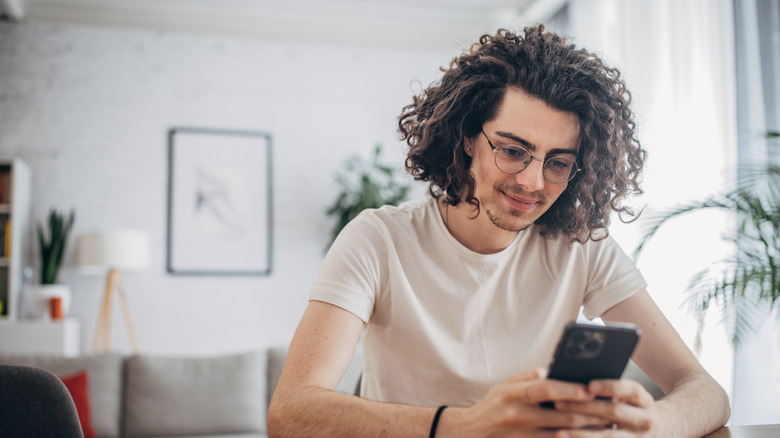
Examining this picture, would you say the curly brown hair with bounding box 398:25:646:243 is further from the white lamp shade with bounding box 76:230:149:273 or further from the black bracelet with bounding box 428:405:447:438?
the white lamp shade with bounding box 76:230:149:273

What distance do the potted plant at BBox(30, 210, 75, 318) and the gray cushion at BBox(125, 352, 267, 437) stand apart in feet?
4.43

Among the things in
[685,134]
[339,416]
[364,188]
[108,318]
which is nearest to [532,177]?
[339,416]

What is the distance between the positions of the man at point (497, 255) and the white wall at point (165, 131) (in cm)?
348

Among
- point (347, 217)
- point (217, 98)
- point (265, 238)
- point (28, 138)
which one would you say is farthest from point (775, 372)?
point (28, 138)

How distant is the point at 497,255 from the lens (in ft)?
4.47

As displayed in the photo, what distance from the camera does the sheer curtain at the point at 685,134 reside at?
2.92 meters

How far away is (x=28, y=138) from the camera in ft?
15.2

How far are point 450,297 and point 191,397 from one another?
223 cm

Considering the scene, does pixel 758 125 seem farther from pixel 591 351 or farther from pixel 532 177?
pixel 591 351

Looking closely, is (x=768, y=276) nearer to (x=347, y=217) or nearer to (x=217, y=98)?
(x=347, y=217)

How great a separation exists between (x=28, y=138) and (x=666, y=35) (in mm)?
4200

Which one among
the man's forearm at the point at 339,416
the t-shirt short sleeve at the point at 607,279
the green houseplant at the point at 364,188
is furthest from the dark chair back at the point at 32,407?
the green houseplant at the point at 364,188

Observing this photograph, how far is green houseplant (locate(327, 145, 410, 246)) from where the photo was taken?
4.72 meters

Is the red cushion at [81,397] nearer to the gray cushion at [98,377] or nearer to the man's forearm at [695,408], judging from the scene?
the gray cushion at [98,377]
